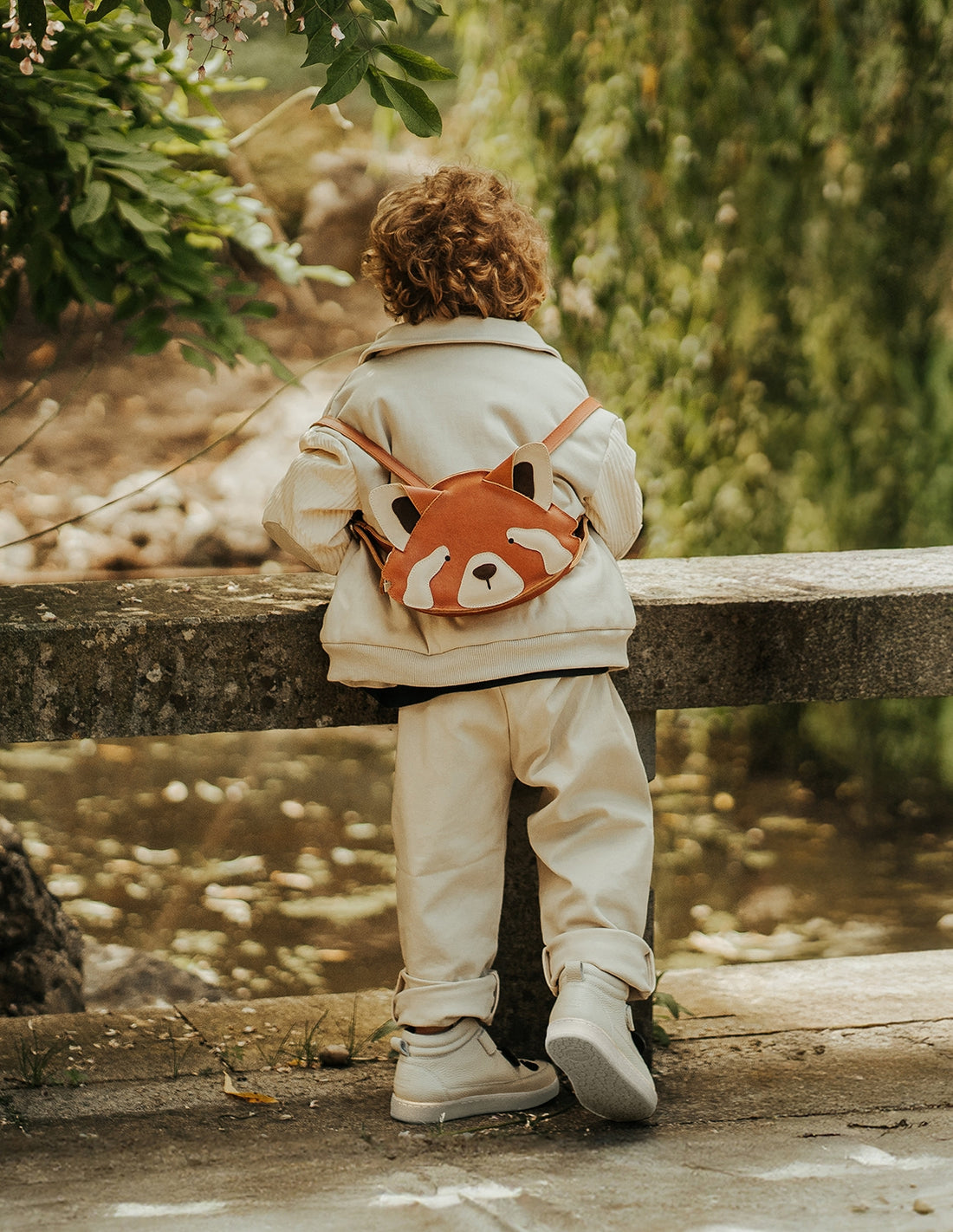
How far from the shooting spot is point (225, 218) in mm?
3014

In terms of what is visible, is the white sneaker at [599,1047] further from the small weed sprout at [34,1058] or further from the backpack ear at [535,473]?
the small weed sprout at [34,1058]

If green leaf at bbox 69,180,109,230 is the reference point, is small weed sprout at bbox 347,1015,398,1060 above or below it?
below

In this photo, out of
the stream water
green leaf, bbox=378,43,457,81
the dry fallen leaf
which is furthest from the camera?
the stream water

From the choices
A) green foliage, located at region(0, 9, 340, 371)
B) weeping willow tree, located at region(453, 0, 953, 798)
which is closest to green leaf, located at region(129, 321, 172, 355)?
green foliage, located at region(0, 9, 340, 371)

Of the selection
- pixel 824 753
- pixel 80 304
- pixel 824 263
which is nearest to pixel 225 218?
pixel 80 304

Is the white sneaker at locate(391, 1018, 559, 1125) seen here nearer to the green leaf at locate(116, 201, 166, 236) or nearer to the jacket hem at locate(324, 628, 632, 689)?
the jacket hem at locate(324, 628, 632, 689)

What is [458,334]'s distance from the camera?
232 cm

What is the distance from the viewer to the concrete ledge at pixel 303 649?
2.31 metres

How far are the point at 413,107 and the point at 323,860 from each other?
12.2 feet

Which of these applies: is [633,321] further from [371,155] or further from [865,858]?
[371,155]

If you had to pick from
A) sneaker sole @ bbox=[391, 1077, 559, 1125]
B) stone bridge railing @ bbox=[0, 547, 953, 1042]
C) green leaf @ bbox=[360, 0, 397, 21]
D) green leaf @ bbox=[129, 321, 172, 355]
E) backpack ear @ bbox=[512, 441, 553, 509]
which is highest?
green leaf @ bbox=[360, 0, 397, 21]

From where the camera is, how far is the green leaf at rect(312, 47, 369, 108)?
1905mm

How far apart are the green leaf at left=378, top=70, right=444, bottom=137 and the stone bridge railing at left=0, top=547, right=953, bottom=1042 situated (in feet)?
2.72

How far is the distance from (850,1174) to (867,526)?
4488mm
